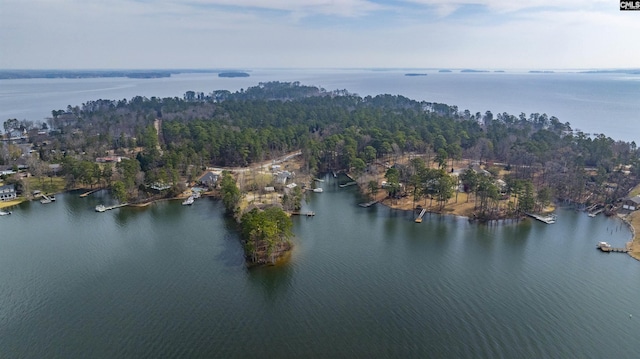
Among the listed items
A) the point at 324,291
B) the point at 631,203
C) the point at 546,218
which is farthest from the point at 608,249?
the point at 324,291

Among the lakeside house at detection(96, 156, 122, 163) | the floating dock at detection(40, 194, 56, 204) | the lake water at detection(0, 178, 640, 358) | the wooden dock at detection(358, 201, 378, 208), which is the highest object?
the lakeside house at detection(96, 156, 122, 163)

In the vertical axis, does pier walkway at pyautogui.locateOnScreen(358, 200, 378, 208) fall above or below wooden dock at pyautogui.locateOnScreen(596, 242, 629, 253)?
above

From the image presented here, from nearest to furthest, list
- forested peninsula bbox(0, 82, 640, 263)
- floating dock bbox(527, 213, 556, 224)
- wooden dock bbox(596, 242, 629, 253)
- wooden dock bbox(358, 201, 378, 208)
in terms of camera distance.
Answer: wooden dock bbox(596, 242, 629, 253)
floating dock bbox(527, 213, 556, 224)
forested peninsula bbox(0, 82, 640, 263)
wooden dock bbox(358, 201, 378, 208)

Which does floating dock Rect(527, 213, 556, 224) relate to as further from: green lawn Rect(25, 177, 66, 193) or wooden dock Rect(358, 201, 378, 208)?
green lawn Rect(25, 177, 66, 193)

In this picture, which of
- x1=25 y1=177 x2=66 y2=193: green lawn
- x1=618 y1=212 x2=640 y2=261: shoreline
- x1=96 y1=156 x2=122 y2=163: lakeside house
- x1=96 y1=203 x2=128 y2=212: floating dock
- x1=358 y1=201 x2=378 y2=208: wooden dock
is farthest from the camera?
x1=96 y1=156 x2=122 y2=163: lakeside house

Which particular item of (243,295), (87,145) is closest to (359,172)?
(243,295)

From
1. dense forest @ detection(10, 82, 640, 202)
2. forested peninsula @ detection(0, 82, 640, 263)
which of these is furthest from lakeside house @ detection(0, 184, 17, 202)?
dense forest @ detection(10, 82, 640, 202)

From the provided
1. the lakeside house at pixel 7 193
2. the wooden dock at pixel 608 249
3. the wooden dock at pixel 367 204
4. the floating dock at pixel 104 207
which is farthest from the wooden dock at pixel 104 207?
the wooden dock at pixel 608 249

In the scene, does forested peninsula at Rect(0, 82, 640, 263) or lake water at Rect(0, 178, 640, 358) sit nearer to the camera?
lake water at Rect(0, 178, 640, 358)
